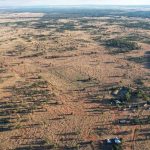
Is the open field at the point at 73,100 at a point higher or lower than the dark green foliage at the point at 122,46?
lower

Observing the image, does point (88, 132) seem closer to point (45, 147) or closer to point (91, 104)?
point (45, 147)

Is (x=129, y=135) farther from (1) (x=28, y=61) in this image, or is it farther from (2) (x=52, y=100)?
(1) (x=28, y=61)

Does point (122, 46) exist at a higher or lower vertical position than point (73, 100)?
higher

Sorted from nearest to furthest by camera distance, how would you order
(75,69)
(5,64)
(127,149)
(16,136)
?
(127,149), (16,136), (75,69), (5,64)

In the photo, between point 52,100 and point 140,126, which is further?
point 52,100

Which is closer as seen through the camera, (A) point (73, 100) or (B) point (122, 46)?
(A) point (73, 100)

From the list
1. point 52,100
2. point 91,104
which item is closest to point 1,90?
point 52,100

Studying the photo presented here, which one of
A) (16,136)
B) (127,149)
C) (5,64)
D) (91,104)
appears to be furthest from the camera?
(5,64)

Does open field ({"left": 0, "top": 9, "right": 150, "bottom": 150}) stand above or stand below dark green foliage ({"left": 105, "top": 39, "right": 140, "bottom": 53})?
below

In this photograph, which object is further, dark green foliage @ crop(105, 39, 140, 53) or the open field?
dark green foliage @ crop(105, 39, 140, 53)

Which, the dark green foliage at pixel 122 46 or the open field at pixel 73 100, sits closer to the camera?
the open field at pixel 73 100
